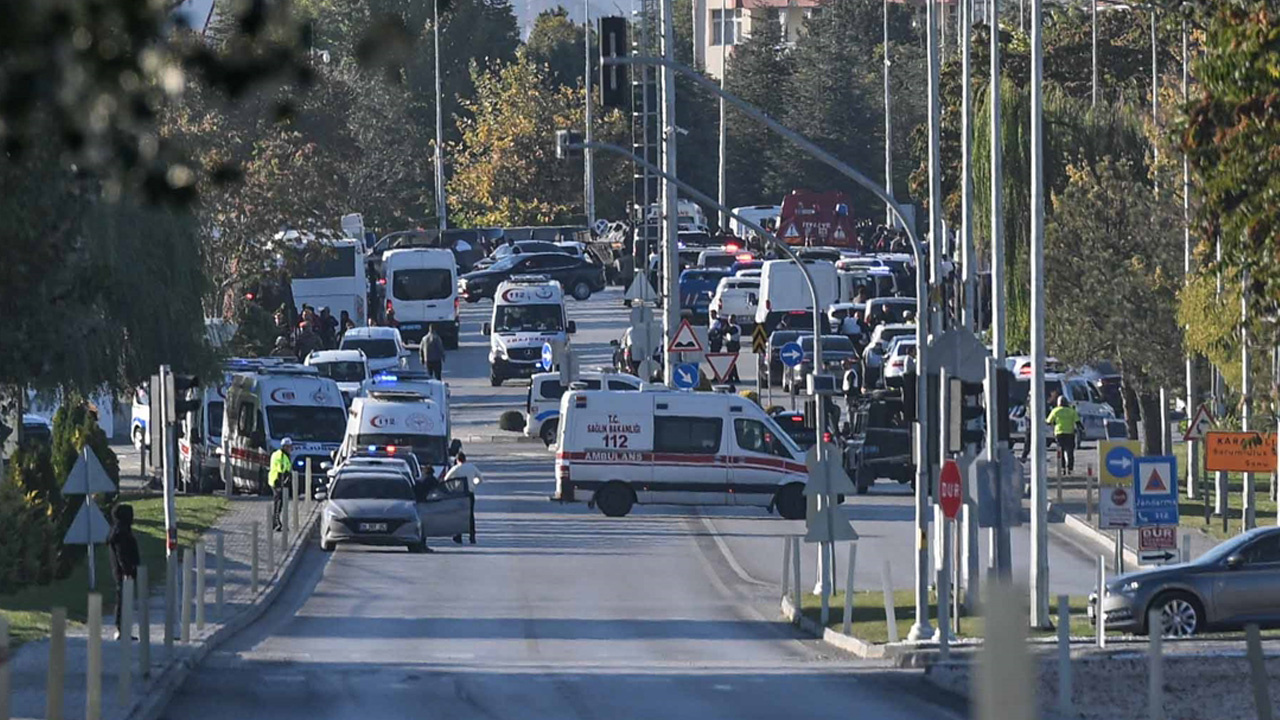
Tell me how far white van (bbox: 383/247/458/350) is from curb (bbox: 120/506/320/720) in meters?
34.1

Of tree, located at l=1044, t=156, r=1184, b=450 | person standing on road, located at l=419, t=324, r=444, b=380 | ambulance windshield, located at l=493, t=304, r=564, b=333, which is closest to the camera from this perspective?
tree, located at l=1044, t=156, r=1184, b=450

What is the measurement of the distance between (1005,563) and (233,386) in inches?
955

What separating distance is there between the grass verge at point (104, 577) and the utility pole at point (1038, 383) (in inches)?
427

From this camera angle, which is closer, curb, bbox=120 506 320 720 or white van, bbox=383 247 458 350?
curb, bbox=120 506 320 720

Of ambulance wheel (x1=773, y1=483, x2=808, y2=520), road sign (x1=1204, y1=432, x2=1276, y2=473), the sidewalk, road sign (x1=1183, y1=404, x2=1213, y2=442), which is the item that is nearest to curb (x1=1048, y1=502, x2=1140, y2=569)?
road sign (x1=1183, y1=404, x2=1213, y2=442)

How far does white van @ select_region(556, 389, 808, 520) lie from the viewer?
41094 millimetres

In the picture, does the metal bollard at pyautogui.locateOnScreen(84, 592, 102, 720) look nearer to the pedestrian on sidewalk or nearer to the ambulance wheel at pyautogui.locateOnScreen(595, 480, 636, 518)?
the ambulance wheel at pyautogui.locateOnScreen(595, 480, 636, 518)

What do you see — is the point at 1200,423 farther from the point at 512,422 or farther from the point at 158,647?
the point at 512,422

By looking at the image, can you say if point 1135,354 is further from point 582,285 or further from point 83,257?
point 582,285

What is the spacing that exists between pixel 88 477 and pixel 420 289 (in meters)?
48.0

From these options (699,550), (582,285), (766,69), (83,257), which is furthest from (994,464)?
(766,69)

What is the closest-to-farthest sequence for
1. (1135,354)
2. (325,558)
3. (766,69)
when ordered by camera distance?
(325,558) → (1135,354) → (766,69)

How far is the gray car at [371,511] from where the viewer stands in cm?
3628

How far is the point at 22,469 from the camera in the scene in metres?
31.5
